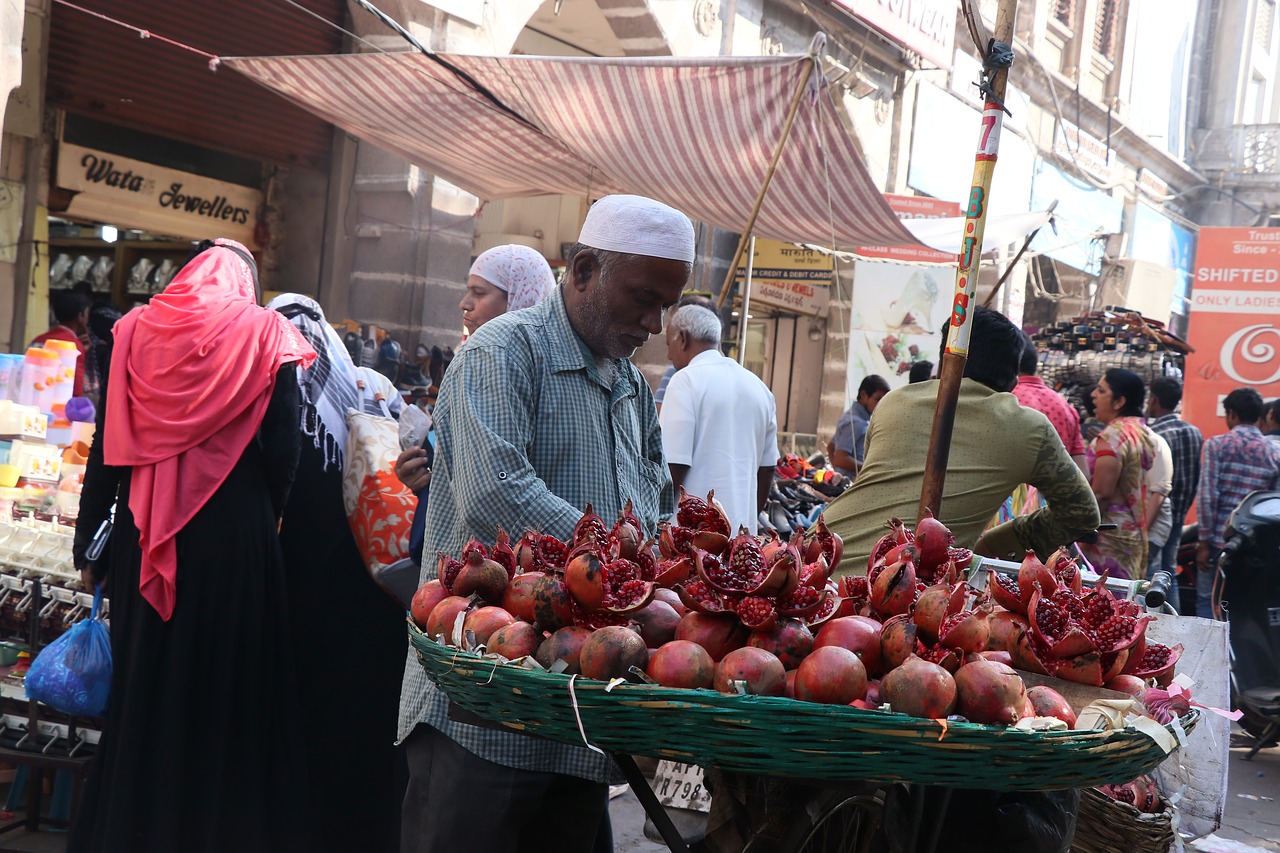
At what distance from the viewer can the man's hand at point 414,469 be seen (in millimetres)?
3041

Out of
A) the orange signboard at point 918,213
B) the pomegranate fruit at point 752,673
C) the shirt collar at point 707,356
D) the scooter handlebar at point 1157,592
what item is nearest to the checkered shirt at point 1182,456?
the orange signboard at point 918,213

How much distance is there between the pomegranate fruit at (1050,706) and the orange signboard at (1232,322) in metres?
12.1

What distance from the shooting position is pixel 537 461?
2412 millimetres

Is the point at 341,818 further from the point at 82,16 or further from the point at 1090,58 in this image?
the point at 1090,58

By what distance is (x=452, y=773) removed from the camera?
7.32 ft

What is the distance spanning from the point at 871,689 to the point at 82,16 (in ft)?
25.6

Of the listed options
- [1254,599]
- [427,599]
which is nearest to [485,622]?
[427,599]

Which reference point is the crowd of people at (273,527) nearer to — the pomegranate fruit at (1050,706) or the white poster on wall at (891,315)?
the pomegranate fruit at (1050,706)

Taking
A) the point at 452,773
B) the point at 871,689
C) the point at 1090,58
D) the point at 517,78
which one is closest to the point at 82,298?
the point at 517,78

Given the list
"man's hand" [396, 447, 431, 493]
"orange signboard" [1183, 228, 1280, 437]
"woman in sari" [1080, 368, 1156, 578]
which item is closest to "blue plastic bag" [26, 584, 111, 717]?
"man's hand" [396, 447, 431, 493]

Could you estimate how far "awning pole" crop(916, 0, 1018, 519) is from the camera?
2.83m

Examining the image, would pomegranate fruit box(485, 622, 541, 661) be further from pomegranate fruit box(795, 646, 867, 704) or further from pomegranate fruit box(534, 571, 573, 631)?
pomegranate fruit box(795, 646, 867, 704)

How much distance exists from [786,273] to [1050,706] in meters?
11.4

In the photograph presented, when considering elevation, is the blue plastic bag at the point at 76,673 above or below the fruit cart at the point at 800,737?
below
